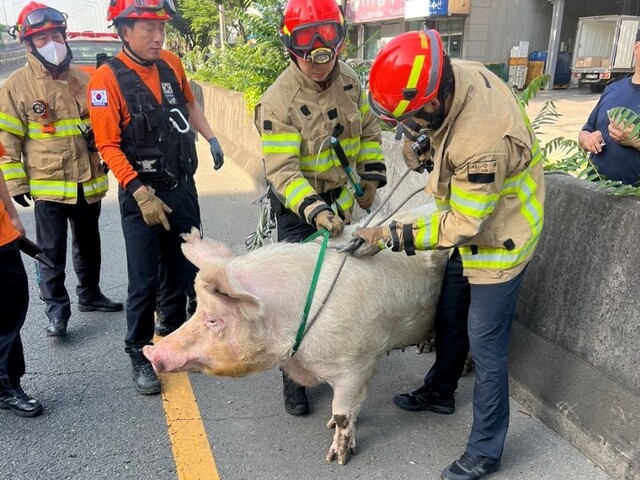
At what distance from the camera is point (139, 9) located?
133 inches

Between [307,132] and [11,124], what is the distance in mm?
2322

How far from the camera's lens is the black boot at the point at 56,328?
14.3 ft

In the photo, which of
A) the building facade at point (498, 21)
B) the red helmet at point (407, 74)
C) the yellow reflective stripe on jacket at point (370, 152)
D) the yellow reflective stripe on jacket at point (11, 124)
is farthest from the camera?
the building facade at point (498, 21)

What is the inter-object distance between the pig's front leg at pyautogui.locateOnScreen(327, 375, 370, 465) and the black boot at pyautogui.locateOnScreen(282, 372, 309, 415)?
1.36 ft

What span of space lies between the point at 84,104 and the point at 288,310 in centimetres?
269

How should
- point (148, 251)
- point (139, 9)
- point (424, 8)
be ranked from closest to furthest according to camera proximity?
point (139, 9)
point (148, 251)
point (424, 8)

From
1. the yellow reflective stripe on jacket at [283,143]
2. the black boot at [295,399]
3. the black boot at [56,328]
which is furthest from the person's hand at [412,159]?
the black boot at [56,328]

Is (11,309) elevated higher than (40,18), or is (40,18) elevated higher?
(40,18)

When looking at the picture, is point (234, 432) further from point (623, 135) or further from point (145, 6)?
point (623, 135)

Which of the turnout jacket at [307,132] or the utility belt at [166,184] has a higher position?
the turnout jacket at [307,132]

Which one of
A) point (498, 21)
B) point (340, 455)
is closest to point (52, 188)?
point (340, 455)

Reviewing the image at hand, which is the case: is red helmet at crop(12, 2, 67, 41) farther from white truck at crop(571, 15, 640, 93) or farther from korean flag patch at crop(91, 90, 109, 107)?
white truck at crop(571, 15, 640, 93)

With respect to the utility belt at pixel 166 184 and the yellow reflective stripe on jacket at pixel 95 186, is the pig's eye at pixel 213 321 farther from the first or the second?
the yellow reflective stripe on jacket at pixel 95 186

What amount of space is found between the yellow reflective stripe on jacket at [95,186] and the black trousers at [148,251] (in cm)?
78
